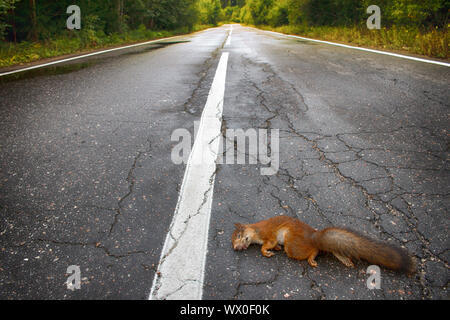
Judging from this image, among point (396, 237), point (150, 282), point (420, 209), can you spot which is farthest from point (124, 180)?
point (420, 209)

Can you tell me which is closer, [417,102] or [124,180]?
[124,180]

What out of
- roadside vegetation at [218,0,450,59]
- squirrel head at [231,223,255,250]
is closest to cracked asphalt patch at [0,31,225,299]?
squirrel head at [231,223,255,250]

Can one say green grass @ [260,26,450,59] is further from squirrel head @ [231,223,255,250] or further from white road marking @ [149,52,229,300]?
squirrel head @ [231,223,255,250]

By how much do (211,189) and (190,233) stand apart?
521 mm

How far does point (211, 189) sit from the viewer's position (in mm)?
2234

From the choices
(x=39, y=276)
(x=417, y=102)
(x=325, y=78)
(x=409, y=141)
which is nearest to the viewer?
(x=39, y=276)

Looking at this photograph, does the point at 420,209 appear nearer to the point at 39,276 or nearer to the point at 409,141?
the point at 409,141

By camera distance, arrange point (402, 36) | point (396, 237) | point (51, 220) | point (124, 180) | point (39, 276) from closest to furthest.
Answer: point (39, 276)
point (396, 237)
point (51, 220)
point (124, 180)
point (402, 36)

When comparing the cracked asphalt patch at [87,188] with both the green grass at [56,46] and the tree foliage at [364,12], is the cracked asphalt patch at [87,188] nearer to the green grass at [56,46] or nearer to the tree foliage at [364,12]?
the green grass at [56,46]

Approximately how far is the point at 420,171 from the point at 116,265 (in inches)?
104

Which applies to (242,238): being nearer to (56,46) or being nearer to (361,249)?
(361,249)

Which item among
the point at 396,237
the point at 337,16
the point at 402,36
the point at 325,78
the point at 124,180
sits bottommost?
the point at 396,237

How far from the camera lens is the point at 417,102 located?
405cm

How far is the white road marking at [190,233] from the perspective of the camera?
1.44 metres
